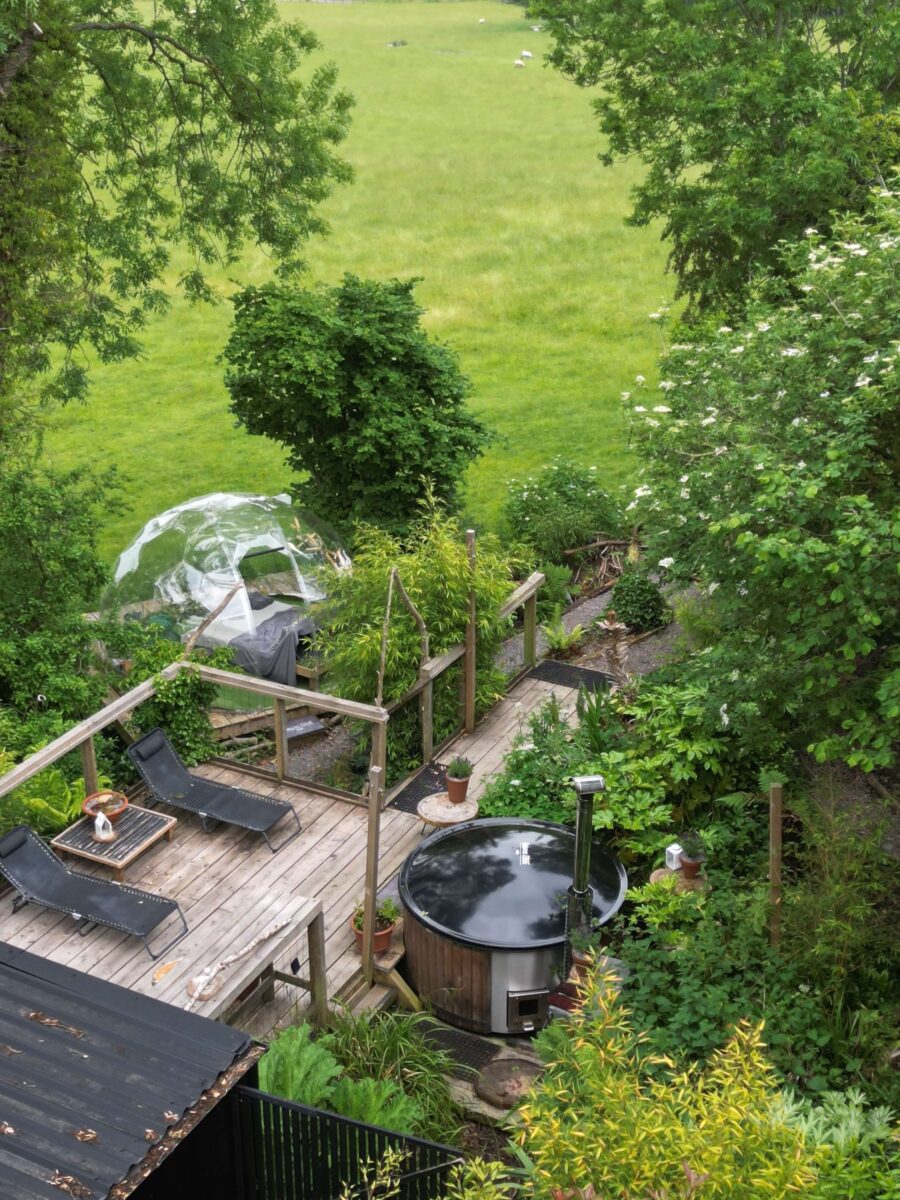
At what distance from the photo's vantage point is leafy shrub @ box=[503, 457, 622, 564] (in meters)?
16.2

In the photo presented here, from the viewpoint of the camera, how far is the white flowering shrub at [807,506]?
5.84 metres

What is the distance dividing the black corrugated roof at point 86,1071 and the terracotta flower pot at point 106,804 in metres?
3.44

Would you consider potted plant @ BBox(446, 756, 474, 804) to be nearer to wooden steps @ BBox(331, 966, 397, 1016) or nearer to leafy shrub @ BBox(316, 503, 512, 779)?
leafy shrub @ BBox(316, 503, 512, 779)

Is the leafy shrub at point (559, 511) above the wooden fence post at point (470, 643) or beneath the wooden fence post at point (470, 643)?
beneath

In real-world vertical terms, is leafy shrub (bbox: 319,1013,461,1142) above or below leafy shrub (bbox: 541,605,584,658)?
above

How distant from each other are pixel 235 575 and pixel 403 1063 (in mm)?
7319

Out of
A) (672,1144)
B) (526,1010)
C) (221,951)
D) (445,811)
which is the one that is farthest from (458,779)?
(672,1144)

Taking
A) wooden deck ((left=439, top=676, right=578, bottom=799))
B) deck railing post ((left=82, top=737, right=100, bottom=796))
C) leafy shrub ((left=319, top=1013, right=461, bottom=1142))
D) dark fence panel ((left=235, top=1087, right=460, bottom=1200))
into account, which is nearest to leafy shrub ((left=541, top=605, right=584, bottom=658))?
wooden deck ((left=439, top=676, right=578, bottom=799))

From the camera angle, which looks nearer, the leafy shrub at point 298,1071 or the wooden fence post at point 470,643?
the leafy shrub at point 298,1071

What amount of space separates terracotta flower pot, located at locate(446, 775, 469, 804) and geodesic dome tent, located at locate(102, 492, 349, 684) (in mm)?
3794

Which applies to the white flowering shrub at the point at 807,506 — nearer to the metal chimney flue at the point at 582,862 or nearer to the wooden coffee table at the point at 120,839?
the metal chimney flue at the point at 582,862

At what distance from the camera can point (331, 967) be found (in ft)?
27.5

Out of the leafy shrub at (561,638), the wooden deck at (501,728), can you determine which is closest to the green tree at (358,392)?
the leafy shrub at (561,638)

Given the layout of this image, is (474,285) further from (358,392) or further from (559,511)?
(358,392)
